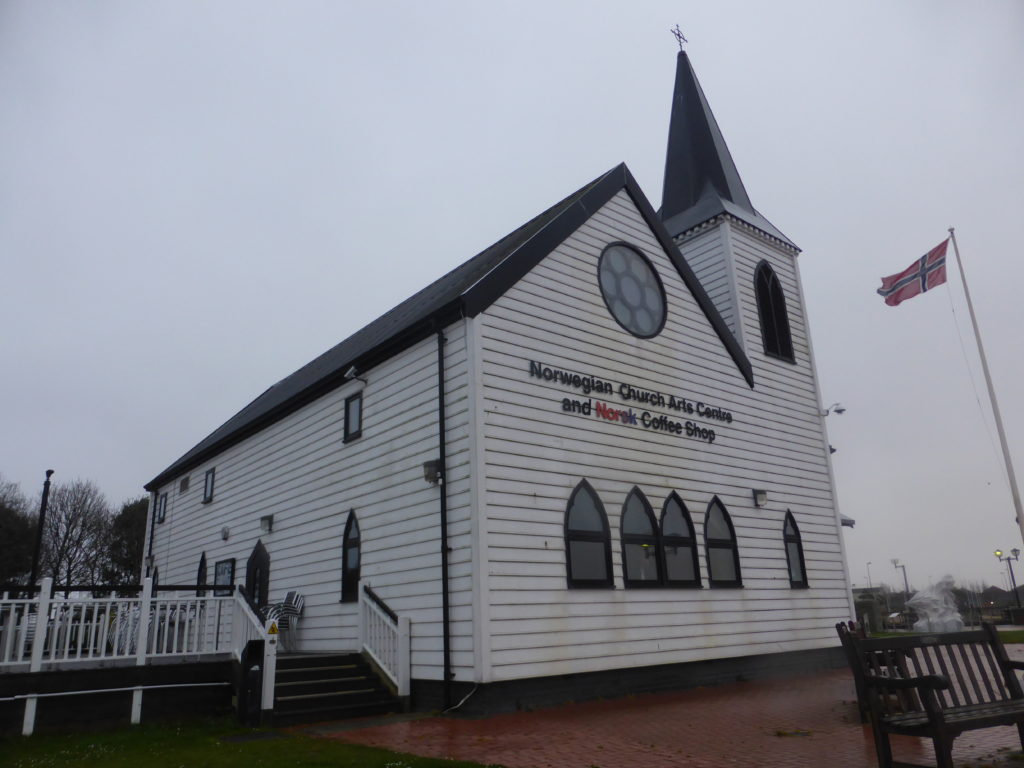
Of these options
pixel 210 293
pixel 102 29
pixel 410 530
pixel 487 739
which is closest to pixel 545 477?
pixel 410 530

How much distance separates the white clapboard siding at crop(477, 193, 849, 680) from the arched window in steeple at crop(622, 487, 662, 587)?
0.20 m

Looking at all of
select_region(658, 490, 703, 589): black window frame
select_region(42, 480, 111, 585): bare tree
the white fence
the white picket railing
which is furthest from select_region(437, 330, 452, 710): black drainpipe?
select_region(42, 480, 111, 585): bare tree

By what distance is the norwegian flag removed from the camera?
1798 centimetres

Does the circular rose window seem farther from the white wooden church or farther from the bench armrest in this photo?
the bench armrest

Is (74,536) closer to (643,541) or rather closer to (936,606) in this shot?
(643,541)

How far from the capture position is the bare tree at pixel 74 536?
4684 cm

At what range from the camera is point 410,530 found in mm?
12000

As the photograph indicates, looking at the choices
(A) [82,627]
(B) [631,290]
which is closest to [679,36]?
(B) [631,290]

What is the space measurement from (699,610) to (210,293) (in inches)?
3830

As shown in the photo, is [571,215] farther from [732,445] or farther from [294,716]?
[294,716]

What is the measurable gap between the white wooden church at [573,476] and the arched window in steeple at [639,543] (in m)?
0.04

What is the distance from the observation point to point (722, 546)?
14406 millimetres

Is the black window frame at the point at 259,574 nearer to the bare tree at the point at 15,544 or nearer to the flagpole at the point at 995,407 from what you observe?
the flagpole at the point at 995,407

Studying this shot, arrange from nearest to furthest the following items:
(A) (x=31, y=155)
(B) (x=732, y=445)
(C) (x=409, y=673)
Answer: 1. (C) (x=409, y=673)
2. (B) (x=732, y=445)
3. (A) (x=31, y=155)
